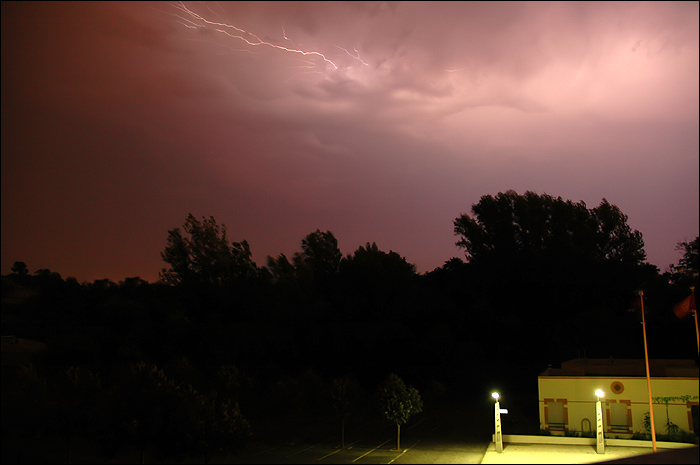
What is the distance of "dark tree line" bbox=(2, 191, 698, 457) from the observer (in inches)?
1542

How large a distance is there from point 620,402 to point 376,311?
26369mm

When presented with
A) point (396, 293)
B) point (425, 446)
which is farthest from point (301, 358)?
point (425, 446)

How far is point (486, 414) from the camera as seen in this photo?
35344 mm

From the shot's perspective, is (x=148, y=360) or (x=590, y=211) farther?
(x=590, y=211)

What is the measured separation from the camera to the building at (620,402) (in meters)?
20.9

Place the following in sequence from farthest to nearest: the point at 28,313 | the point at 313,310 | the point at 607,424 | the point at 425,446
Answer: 1. the point at 313,310
2. the point at 28,313
3. the point at 425,446
4. the point at 607,424

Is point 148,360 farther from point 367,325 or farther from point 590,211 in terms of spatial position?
point 590,211

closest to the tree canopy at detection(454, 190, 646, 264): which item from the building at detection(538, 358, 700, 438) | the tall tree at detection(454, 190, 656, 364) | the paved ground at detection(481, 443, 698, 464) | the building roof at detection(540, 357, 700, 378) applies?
the tall tree at detection(454, 190, 656, 364)

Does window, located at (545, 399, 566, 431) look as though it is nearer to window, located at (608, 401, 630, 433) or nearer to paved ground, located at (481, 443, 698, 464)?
window, located at (608, 401, 630, 433)

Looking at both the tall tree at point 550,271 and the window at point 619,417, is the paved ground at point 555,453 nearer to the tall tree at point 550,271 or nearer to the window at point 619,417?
the window at point 619,417

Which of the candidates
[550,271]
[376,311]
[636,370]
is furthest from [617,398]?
[376,311]

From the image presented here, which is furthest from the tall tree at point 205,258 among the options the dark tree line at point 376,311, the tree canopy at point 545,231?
the tree canopy at point 545,231

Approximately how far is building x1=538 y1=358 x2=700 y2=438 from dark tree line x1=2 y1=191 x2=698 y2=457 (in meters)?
14.6

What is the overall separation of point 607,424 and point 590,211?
93.5 ft
